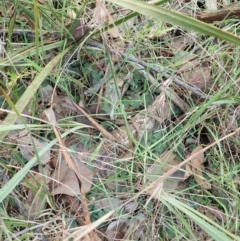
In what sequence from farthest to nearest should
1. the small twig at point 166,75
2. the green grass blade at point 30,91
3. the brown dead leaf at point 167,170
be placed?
the small twig at point 166,75 < the brown dead leaf at point 167,170 < the green grass blade at point 30,91

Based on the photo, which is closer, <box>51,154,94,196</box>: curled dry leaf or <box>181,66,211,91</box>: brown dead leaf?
<box>51,154,94,196</box>: curled dry leaf

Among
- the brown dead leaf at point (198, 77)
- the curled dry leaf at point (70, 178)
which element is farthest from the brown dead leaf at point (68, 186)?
the brown dead leaf at point (198, 77)

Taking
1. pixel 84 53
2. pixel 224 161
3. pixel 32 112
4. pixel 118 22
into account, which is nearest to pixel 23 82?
pixel 32 112

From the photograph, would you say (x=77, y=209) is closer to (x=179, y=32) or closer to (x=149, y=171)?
(x=149, y=171)

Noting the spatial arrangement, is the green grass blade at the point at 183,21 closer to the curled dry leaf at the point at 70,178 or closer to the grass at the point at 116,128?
the grass at the point at 116,128

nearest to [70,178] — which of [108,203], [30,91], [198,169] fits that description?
[108,203]

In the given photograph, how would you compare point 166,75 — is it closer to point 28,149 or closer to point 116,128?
point 116,128

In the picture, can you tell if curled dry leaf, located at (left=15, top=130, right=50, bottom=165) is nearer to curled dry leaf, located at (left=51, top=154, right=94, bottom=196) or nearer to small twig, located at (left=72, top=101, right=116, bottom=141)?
curled dry leaf, located at (left=51, top=154, right=94, bottom=196)

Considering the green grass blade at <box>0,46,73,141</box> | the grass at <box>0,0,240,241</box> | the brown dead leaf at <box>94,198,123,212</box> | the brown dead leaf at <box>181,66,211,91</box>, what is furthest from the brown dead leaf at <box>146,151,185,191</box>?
the green grass blade at <box>0,46,73,141</box>
